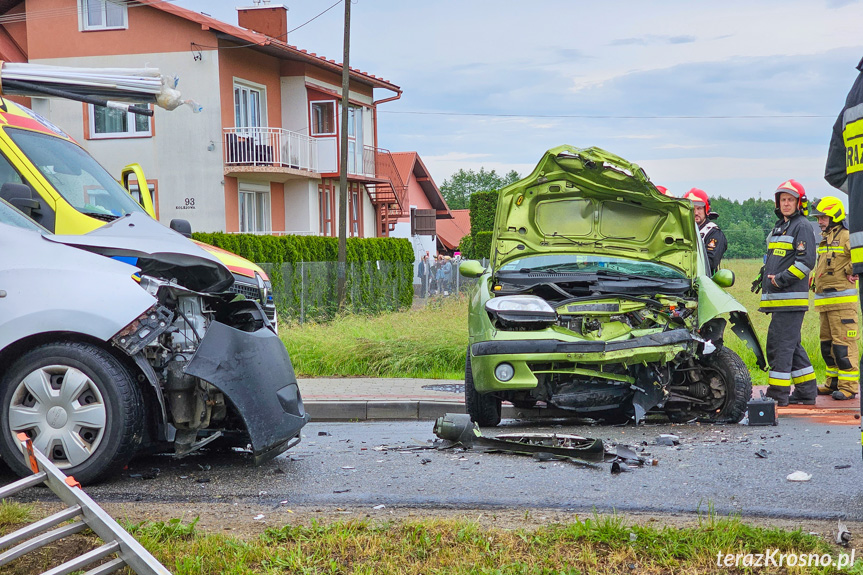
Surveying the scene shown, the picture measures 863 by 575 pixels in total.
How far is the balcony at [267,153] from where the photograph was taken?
85.0 ft

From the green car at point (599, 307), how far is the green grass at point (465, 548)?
2.84 m

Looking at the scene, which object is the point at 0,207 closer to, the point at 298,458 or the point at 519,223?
the point at 298,458

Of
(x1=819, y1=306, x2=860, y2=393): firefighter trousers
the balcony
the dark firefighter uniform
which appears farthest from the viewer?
the balcony

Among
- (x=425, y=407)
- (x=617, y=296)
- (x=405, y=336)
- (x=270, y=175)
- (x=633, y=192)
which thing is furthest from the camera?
(x=270, y=175)

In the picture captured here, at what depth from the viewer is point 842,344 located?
8891 mm

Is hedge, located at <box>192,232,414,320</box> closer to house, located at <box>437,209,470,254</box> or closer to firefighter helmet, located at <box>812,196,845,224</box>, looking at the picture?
firefighter helmet, located at <box>812,196,845,224</box>

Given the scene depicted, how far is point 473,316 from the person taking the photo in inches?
279

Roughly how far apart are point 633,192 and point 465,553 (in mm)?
4925

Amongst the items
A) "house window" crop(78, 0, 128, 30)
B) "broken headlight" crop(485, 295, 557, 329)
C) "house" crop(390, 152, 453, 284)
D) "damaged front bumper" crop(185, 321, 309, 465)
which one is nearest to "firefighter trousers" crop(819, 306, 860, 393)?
"broken headlight" crop(485, 295, 557, 329)

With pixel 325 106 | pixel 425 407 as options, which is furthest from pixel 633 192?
pixel 325 106

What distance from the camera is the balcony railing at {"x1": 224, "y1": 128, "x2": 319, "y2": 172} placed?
2597 centimetres

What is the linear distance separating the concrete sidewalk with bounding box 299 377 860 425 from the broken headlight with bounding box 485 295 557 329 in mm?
1779

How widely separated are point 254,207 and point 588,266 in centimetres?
2176

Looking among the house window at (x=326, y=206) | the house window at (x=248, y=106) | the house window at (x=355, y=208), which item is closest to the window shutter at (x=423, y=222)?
the house window at (x=355, y=208)
